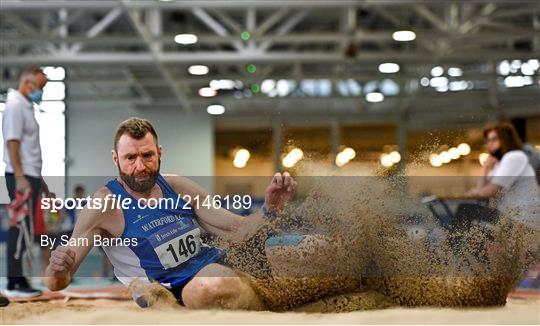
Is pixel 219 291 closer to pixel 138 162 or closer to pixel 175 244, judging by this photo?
pixel 175 244

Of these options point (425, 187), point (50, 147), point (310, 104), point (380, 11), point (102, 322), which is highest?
point (380, 11)

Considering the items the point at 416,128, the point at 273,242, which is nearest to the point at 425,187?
the point at 416,128

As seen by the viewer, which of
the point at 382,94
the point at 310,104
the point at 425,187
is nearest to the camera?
the point at 425,187

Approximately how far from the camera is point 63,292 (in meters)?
2.31

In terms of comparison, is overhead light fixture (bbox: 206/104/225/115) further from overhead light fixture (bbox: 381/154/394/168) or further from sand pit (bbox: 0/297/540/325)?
sand pit (bbox: 0/297/540/325)

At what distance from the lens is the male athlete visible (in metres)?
2.25

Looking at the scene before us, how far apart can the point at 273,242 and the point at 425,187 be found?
0.48 m

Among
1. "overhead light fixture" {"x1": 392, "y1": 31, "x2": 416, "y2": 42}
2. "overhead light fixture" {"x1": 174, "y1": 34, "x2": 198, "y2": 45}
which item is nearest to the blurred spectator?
"overhead light fixture" {"x1": 392, "y1": 31, "x2": 416, "y2": 42}

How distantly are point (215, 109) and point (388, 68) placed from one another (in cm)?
120

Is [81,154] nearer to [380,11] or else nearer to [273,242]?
[273,242]

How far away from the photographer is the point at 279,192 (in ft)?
7.55

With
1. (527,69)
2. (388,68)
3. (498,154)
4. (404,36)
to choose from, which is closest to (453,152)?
(498,154)

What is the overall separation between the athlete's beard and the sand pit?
0.34m

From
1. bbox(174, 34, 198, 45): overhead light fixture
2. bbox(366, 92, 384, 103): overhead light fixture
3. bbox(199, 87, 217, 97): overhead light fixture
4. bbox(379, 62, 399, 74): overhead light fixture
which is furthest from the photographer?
bbox(174, 34, 198, 45): overhead light fixture
